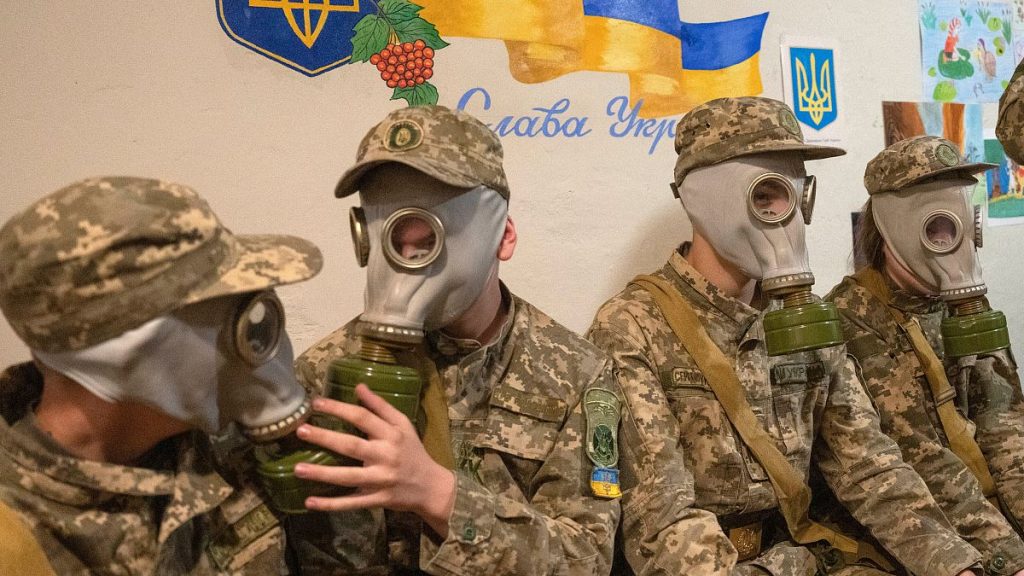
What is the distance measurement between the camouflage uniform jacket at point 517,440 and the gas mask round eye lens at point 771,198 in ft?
1.66

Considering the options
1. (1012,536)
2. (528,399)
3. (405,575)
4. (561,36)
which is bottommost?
(1012,536)

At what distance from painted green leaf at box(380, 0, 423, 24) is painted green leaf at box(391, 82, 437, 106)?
0.52 ft

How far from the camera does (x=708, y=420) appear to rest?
77.3 inches

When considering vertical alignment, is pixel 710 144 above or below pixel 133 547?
above

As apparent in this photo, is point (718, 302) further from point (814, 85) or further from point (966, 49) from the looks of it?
point (966, 49)

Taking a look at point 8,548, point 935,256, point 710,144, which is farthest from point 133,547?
point 935,256

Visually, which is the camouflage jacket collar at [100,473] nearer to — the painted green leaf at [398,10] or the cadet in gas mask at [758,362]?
the cadet in gas mask at [758,362]

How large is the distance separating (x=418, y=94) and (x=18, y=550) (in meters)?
1.38

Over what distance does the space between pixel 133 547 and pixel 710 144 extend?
1.42m

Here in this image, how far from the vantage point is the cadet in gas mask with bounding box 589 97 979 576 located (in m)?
1.93

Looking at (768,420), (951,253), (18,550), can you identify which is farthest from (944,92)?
(18,550)

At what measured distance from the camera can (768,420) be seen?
6.68 feet

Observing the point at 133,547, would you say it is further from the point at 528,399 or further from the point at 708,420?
the point at 708,420

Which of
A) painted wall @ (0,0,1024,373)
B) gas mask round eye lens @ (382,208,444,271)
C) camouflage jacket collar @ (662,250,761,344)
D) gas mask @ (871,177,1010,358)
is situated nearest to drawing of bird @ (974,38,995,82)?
painted wall @ (0,0,1024,373)
